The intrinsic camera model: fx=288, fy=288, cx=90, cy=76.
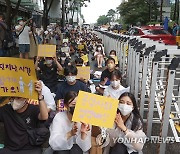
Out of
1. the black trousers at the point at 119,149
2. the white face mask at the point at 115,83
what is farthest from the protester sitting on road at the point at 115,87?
the black trousers at the point at 119,149

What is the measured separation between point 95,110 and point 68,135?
468 mm

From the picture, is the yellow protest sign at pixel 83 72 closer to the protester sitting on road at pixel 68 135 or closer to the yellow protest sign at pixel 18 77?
the protester sitting on road at pixel 68 135

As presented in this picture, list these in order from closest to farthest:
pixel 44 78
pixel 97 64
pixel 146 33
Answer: pixel 44 78
pixel 97 64
pixel 146 33

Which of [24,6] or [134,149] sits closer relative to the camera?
[134,149]

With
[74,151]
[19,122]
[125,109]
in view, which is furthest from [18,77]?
[125,109]

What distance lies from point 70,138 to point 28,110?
56 cm

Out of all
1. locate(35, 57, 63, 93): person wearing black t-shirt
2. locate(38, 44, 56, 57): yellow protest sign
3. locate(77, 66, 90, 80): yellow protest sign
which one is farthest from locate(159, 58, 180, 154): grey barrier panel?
locate(38, 44, 56, 57): yellow protest sign

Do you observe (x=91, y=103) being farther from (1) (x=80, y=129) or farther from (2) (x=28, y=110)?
(2) (x=28, y=110)

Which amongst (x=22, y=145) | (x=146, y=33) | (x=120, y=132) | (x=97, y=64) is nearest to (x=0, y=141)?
(x=22, y=145)

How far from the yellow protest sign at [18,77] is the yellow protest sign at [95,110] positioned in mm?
476

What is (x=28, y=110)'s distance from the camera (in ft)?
10.6

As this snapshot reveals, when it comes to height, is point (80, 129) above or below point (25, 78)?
below

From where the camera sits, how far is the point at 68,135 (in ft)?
10.2

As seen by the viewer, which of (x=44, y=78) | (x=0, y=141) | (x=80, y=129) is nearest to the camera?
(x=80, y=129)
